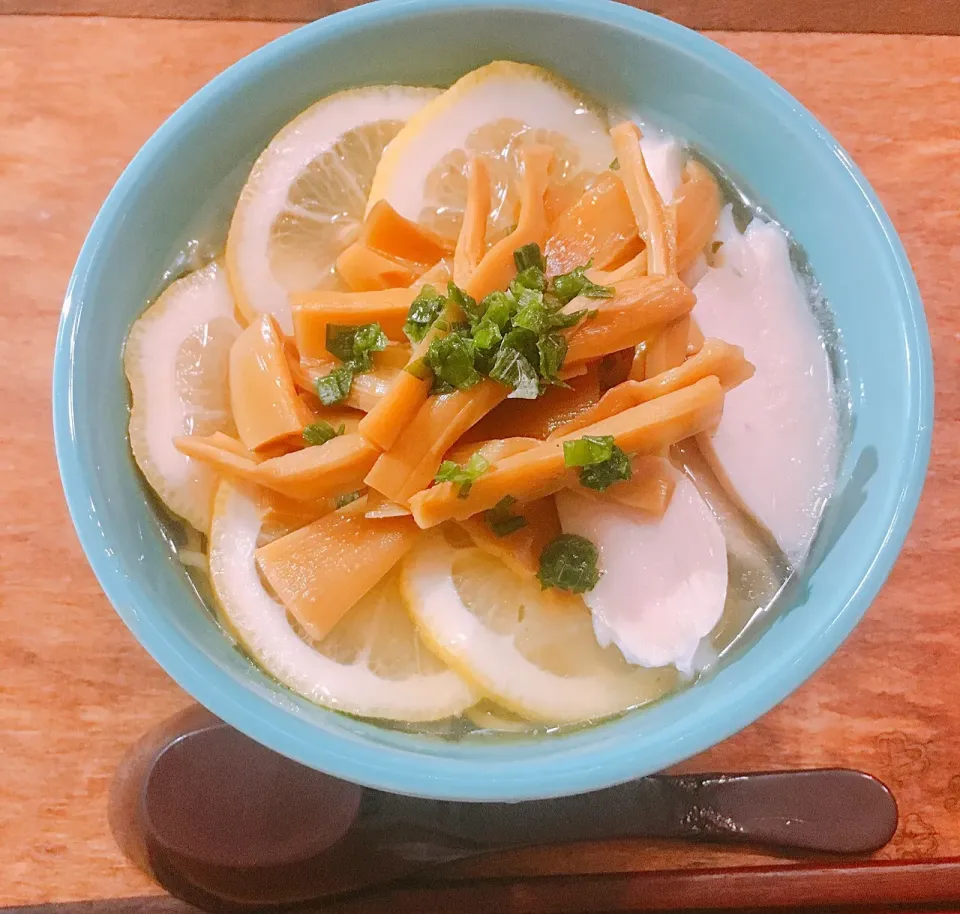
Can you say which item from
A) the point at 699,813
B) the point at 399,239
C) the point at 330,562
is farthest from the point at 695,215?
the point at 699,813

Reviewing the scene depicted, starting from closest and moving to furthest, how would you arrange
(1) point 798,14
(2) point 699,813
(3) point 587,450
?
(3) point 587,450
(2) point 699,813
(1) point 798,14

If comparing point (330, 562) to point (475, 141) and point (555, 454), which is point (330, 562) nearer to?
point (555, 454)

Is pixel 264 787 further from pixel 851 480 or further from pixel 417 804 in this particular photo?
pixel 851 480

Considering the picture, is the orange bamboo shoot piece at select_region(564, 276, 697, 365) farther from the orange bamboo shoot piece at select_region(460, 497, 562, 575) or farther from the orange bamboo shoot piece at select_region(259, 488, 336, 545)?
the orange bamboo shoot piece at select_region(259, 488, 336, 545)

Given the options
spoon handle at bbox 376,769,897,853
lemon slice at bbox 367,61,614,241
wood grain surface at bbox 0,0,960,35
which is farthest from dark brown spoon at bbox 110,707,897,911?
wood grain surface at bbox 0,0,960,35

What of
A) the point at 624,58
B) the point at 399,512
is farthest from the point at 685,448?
the point at 624,58

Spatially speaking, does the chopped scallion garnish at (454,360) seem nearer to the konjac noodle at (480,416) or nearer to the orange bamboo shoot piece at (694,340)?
the konjac noodle at (480,416)
